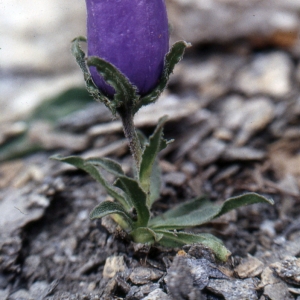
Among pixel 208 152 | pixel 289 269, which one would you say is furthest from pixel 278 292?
pixel 208 152

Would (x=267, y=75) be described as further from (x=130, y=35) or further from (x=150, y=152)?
(x=130, y=35)

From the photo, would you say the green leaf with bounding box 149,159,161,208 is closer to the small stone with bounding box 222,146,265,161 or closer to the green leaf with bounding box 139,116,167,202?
the green leaf with bounding box 139,116,167,202

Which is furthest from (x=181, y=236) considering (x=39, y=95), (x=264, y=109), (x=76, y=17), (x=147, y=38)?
(x=76, y=17)

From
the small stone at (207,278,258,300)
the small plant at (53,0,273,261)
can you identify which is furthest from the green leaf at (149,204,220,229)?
the small stone at (207,278,258,300)

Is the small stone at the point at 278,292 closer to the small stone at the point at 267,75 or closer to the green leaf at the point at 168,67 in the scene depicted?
the green leaf at the point at 168,67

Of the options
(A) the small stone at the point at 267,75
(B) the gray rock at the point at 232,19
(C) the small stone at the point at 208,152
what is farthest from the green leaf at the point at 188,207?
(B) the gray rock at the point at 232,19
